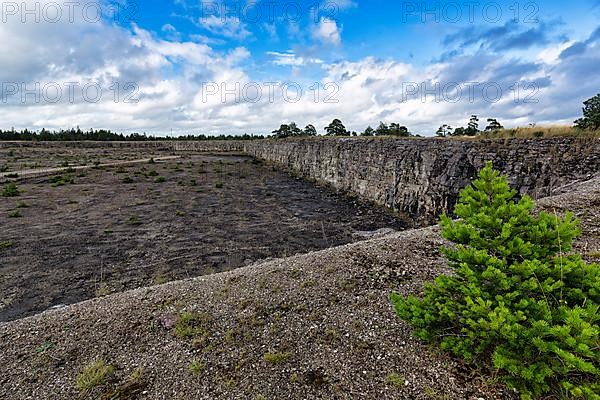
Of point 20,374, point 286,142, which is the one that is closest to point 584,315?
point 20,374

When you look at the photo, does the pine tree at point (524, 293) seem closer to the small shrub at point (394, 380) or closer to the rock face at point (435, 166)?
the small shrub at point (394, 380)

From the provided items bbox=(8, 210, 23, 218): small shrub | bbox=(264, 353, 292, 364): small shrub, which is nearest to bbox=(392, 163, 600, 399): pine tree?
bbox=(264, 353, 292, 364): small shrub

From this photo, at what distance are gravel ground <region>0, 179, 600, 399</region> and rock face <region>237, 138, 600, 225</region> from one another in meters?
4.15

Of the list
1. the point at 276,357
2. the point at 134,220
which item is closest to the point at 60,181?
the point at 134,220

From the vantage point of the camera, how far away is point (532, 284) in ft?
8.77

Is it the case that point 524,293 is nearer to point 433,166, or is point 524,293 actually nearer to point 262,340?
point 262,340

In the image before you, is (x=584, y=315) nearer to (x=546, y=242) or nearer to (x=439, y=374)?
(x=546, y=242)

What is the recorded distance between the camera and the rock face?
9.94 meters

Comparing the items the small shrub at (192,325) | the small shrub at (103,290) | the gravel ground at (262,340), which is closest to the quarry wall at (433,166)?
the gravel ground at (262,340)

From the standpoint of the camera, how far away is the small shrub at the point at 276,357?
4.05 metres

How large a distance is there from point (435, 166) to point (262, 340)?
12.8 meters

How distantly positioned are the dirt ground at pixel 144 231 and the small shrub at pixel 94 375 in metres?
5.18

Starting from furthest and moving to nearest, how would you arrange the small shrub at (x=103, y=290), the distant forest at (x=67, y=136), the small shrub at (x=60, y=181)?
the distant forest at (x=67, y=136)
the small shrub at (x=60, y=181)
the small shrub at (x=103, y=290)

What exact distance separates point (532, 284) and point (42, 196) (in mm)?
26743
